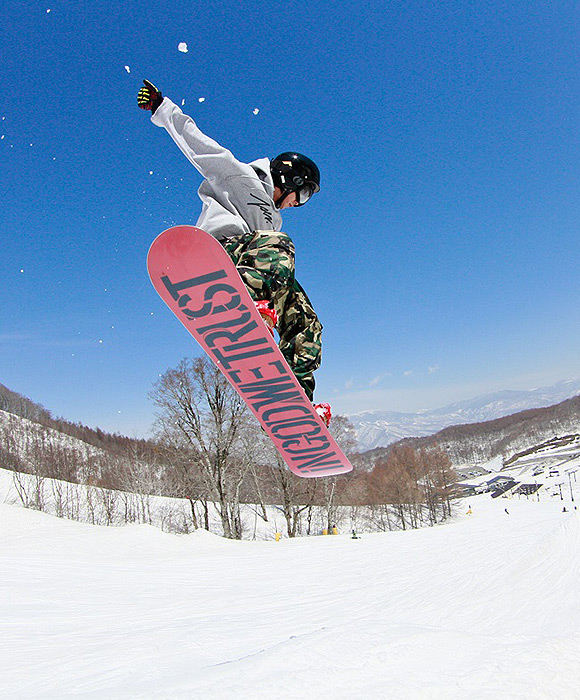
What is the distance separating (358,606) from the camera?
5797 mm

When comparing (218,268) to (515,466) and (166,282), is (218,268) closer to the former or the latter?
(166,282)

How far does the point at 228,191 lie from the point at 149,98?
1171 millimetres

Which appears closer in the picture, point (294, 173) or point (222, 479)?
point (294, 173)

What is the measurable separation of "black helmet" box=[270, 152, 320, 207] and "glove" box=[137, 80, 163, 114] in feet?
3.62

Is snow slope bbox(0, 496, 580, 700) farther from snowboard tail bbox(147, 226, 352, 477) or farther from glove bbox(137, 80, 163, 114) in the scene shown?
glove bbox(137, 80, 163, 114)

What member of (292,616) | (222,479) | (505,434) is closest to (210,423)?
(222,479)

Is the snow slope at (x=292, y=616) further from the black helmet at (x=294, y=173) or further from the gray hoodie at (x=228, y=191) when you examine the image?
the black helmet at (x=294, y=173)

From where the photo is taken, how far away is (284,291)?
3150 millimetres

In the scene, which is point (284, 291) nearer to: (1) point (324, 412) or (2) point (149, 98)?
(1) point (324, 412)

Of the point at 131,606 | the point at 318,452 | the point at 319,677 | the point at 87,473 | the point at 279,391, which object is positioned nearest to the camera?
the point at 319,677

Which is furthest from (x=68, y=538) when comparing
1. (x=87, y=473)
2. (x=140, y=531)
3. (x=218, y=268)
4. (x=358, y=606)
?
(x=87, y=473)

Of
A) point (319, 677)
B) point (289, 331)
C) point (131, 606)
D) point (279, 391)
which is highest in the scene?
point (289, 331)

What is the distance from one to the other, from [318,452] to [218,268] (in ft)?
6.03

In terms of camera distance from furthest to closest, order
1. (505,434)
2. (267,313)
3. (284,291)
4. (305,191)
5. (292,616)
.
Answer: (505,434)
(292,616)
(305,191)
(284,291)
(267,313)
